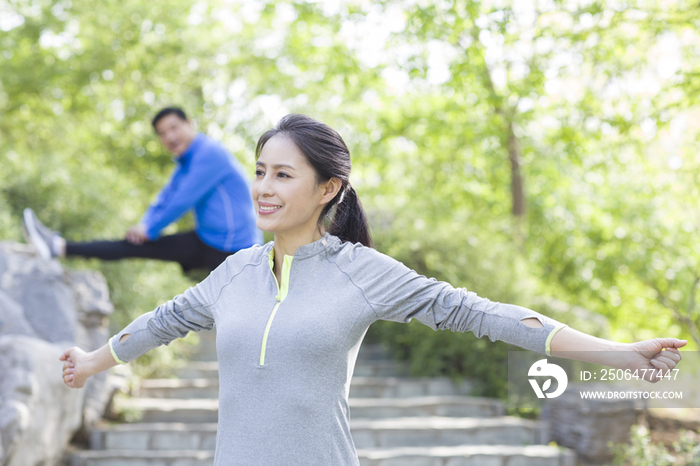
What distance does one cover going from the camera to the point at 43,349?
4211 mm

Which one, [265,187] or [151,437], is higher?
[265,187]

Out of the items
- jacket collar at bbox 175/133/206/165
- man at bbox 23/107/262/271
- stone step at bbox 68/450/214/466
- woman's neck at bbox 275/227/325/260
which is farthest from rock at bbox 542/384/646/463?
woman's neck at bbox 275/227/325/260

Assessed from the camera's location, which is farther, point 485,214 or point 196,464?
point 485,214

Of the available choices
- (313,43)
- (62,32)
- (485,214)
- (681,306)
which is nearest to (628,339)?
(681,306)

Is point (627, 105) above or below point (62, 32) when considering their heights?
below

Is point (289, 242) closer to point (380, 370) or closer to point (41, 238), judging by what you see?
point (41, 238)

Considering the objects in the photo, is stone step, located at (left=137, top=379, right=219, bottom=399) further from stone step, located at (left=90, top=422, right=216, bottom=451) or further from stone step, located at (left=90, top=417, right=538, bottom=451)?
stone step, located at (left=90, top=422, right=216, bottom=451)

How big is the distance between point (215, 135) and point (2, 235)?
586cm

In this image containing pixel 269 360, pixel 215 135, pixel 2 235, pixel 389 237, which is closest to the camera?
pixel 269 360

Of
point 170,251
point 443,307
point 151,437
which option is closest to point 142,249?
point 170,251

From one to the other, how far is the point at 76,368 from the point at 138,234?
2584mm

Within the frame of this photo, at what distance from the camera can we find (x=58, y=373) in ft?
13.9

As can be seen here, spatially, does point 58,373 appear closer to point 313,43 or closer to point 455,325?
point 455,325

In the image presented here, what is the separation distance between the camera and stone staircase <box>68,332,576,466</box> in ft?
16.5
